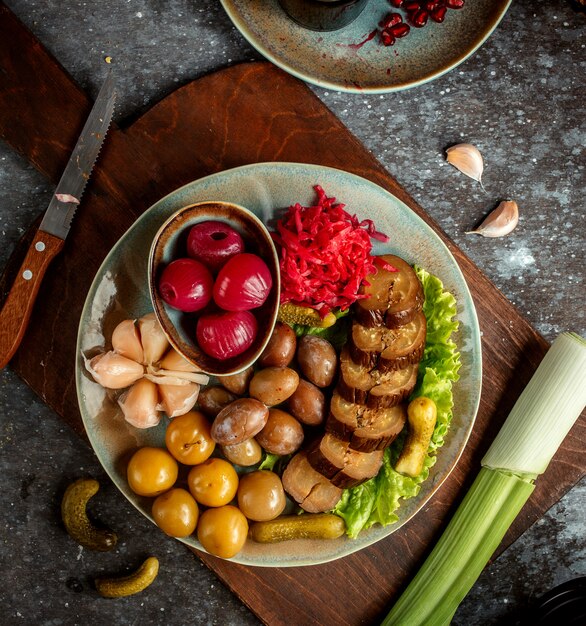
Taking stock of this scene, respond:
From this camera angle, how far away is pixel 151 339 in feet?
5.87

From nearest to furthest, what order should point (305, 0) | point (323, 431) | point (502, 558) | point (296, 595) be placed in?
point (305, 0) → point (323, 431) → point (296, 595) → point (502, 558)

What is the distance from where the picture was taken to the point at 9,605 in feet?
7.04

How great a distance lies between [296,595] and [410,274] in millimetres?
1120

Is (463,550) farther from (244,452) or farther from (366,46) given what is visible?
(366,46)

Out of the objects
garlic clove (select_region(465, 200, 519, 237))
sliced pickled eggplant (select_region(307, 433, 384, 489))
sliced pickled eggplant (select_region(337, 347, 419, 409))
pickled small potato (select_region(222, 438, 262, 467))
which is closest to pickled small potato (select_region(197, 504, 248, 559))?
pickled small potato (select_region(222, 438, 262, 467))

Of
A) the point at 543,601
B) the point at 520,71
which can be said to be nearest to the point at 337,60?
the point at 520,71

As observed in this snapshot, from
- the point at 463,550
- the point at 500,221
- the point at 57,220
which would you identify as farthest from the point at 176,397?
the point at 500,221

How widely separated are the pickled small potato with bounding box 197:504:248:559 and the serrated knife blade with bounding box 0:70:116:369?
2.64 feet

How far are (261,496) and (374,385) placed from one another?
473 millimetres

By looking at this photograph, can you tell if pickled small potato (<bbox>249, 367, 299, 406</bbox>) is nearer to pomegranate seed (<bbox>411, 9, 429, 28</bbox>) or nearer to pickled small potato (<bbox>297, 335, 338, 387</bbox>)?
pickled small potato (<bbox>297, 335, 338, 387</bbox>)

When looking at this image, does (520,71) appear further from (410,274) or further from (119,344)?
(119,344)

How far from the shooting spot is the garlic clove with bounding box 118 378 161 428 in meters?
1.80

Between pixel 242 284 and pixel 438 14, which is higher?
pixel 438 14

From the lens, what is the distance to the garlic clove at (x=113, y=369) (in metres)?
1.78
